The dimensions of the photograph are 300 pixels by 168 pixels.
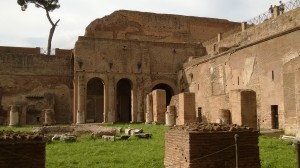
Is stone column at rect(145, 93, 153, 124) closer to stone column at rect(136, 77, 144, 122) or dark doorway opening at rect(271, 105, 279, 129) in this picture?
stone column at rect(136, 77, 144, 122)

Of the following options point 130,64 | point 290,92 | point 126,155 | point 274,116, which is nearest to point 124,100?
point 130,64

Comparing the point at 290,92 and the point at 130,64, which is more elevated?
the point at 130,64

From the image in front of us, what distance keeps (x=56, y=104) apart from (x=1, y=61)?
4860 millimetres

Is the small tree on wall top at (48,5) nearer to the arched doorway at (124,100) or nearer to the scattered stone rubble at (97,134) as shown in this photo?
the arched doorway at (124,100)

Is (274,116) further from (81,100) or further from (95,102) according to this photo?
(95,102)

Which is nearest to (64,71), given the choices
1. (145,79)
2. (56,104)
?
(56,104)

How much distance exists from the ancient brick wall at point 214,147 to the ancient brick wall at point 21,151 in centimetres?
204

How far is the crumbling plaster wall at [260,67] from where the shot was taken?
1502cm

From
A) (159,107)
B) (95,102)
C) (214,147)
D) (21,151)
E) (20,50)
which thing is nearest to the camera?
(21,151)

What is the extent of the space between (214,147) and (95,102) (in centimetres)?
2330

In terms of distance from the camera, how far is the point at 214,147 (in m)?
5.34

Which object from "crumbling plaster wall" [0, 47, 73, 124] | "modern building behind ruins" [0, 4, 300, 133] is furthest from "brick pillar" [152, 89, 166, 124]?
"crumbling plaster wall" [0, 47, 73, 124]

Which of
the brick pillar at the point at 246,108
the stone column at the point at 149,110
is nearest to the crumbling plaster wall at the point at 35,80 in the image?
the stone column at the point at 149,110

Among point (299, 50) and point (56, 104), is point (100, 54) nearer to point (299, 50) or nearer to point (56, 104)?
point (56, 104)
